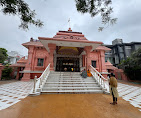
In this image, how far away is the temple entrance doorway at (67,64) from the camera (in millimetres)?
11020

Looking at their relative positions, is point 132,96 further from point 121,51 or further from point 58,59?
point 121,51

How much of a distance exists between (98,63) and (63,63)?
6147 mm

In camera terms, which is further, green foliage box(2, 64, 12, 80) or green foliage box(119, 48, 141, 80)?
green foliage box(2, 64, 12, 80)

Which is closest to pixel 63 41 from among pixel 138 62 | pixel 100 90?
pixel 100 90

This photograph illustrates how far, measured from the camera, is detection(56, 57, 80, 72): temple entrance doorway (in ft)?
36.2

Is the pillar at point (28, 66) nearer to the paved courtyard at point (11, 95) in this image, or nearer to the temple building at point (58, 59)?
the temple building at point (58, 59)

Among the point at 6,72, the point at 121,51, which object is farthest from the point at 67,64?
the point at 121,51

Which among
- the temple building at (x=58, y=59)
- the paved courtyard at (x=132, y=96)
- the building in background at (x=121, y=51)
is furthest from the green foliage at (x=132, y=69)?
the building in background at (x=121, y=51)

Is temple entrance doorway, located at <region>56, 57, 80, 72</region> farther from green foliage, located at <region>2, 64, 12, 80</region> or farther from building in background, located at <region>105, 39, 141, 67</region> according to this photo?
building in background, located at <region>105, 39, 141, 67</region>

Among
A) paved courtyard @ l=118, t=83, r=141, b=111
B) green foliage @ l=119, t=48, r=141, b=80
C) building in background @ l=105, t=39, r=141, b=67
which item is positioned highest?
building in background @ l=105, t=39, r=141, b=67

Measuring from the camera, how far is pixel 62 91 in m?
4.33

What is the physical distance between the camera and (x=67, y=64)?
460 inches

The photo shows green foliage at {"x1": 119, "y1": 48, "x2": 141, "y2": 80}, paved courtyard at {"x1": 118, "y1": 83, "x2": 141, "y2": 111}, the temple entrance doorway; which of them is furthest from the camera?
the temple entrance doorway

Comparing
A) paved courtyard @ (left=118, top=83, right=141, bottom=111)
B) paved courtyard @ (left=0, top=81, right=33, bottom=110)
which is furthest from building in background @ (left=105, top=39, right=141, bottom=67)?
Result: paved courtyard @ (left=0, top=81, right=33, bottom=110)
